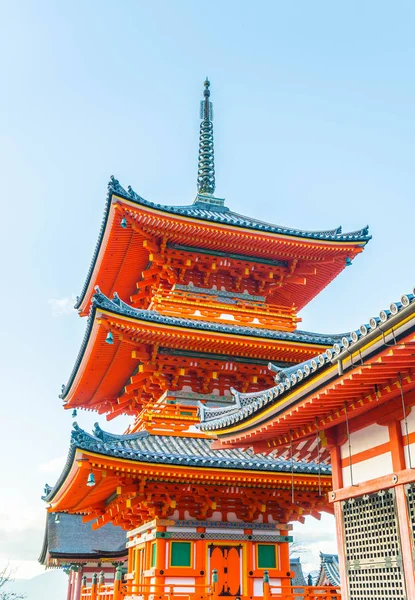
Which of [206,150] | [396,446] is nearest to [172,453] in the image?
[396,446]

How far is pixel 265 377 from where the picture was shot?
18.1 m

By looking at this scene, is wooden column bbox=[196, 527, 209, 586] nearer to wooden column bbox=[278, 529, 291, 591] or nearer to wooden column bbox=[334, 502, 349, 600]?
wooden column bbox=[278, 529, 291, 591]

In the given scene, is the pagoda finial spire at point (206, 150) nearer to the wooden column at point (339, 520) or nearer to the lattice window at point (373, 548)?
the wooden column at point (339, 520)

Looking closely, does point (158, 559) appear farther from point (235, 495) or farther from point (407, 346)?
point (407, 346)

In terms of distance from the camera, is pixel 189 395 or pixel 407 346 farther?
pixel 189 395

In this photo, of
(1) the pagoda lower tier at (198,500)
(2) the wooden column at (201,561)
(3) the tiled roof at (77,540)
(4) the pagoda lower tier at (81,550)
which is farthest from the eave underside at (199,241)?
(3) the tiled roof at (77,540)

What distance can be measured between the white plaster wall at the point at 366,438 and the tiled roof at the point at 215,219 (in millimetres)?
9786

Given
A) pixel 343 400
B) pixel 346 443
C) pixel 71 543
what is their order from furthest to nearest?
pixel 71 543
pixel 346 443
pixel 343 400

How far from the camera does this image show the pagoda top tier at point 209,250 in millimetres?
18156

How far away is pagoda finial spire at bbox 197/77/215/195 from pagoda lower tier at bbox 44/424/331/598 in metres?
11.4

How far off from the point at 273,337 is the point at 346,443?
24.2ft

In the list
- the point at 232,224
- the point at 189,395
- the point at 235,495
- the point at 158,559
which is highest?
the point at 232,224

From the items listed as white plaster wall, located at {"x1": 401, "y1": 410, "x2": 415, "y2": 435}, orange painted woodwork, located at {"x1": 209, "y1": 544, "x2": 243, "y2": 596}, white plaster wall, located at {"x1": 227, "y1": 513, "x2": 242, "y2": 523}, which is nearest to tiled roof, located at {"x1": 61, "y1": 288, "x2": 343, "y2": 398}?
white plaster wall, located at {"x1": 227, "y1": 513, "x2": 242, "y2": 523}

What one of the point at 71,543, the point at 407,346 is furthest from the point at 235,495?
the point at 71,543
